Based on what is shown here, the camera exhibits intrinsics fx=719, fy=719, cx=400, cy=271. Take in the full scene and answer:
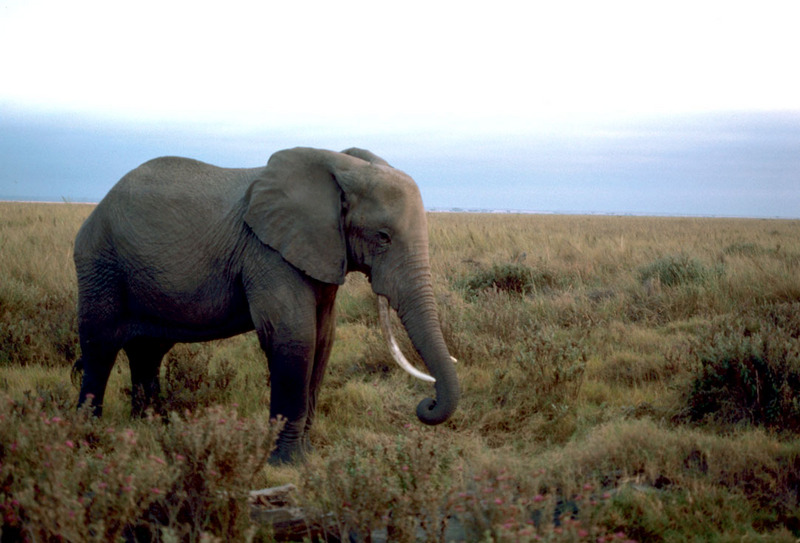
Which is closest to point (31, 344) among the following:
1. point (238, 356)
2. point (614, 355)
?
point (238, 356)

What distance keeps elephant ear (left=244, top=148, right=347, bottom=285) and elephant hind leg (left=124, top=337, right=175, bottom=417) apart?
5.58 feet

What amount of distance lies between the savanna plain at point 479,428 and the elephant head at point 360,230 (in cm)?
71

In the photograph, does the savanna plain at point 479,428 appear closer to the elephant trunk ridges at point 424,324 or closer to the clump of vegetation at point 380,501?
the clump of vegetation at point 380,501

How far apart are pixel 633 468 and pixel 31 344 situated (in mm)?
6266

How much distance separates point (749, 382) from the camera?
5.27 metres

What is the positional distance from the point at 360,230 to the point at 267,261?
671mm

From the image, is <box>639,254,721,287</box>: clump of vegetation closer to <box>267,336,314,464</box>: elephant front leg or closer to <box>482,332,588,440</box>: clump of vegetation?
<box>482,332,588,440</box>: clump of vegetation

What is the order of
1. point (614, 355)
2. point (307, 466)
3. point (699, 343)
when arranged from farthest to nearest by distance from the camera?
point (614, 355), point (699, 343), point (307, 466)

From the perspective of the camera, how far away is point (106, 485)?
2.81 m

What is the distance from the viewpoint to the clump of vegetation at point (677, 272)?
1036 cm

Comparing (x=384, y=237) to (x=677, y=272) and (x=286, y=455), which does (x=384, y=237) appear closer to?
(x=286, y=455)

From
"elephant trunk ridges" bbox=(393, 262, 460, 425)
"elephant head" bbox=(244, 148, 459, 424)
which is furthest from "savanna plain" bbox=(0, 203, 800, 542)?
"elephant head" bbox=(244, 148, 459, 424)

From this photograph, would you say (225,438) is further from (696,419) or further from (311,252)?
(696,419)

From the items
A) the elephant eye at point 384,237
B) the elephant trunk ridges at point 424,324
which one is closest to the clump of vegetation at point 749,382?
the elephant trunk ridges at point 424,324
